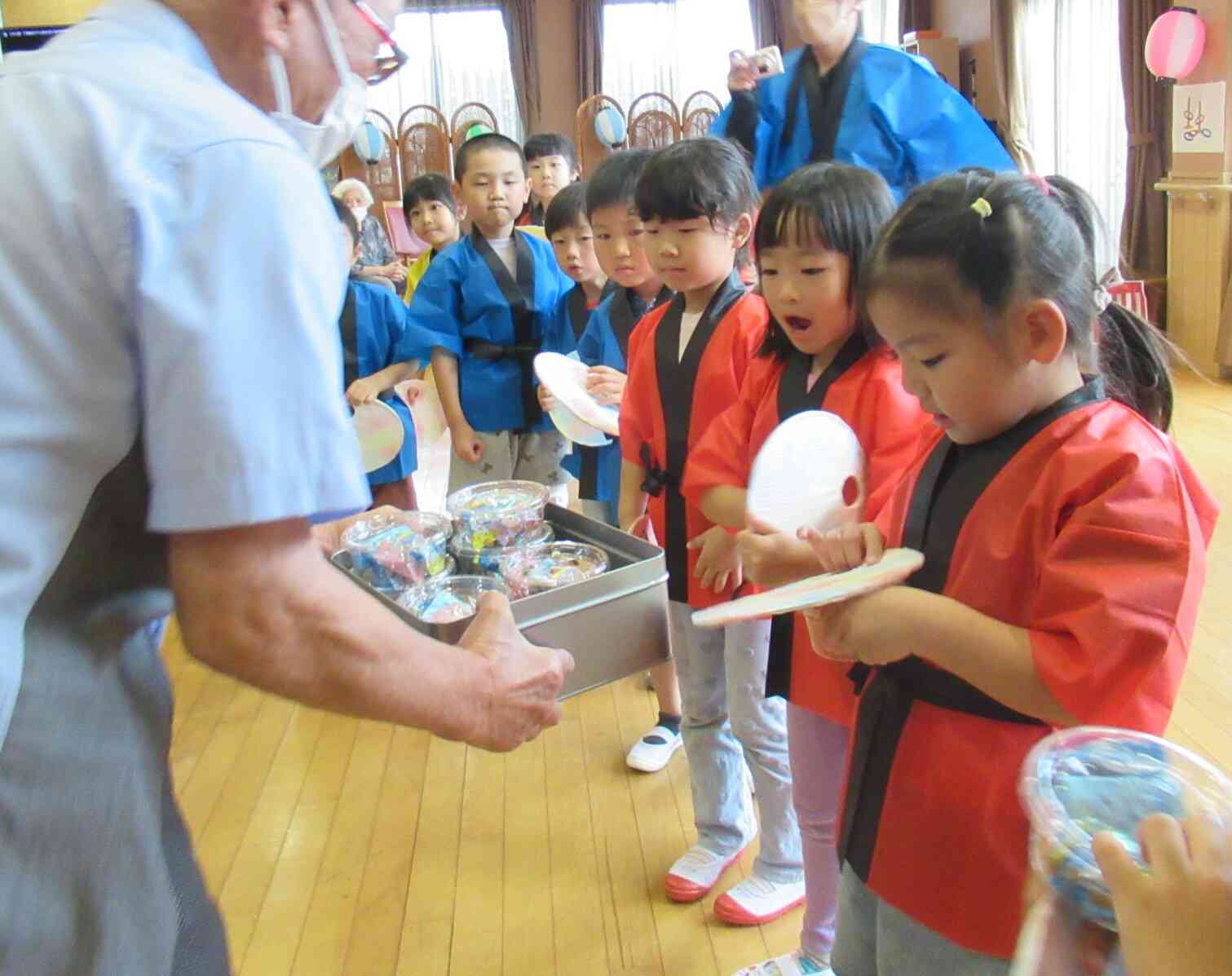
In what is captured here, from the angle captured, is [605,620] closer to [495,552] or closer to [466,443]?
[495,552]

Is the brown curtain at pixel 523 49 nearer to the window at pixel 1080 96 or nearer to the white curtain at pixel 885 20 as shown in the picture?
the white curtain at pixel 885 20

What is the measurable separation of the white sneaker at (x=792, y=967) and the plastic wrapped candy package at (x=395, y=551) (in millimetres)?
811

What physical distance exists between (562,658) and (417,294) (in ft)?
6.83

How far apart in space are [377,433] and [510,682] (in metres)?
1.74

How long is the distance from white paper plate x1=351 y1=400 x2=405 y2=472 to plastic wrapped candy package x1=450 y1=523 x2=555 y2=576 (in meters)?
1.01

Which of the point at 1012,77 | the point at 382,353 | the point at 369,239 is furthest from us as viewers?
the point at 1012,77

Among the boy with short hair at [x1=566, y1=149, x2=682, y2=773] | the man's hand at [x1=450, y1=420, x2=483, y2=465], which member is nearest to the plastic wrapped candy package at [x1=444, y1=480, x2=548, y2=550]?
the boy with short hair at [x1=566, y1=149, x2=682, y2=773]

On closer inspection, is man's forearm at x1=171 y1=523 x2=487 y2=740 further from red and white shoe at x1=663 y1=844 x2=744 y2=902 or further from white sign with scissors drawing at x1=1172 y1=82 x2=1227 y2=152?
white sign with scissors drawing at x1=1172 y1=82 x2=1227 y2=152

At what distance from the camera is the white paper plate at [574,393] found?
203 cm

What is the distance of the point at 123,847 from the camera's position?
29.1 inches

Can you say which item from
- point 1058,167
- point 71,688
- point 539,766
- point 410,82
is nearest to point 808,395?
point 71,688

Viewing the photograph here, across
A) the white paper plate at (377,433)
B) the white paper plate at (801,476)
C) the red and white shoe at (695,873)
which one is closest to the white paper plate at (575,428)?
the white paper plate at (377,433)

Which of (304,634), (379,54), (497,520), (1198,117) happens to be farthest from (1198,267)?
(304,634)

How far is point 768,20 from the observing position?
1036 centimetres
